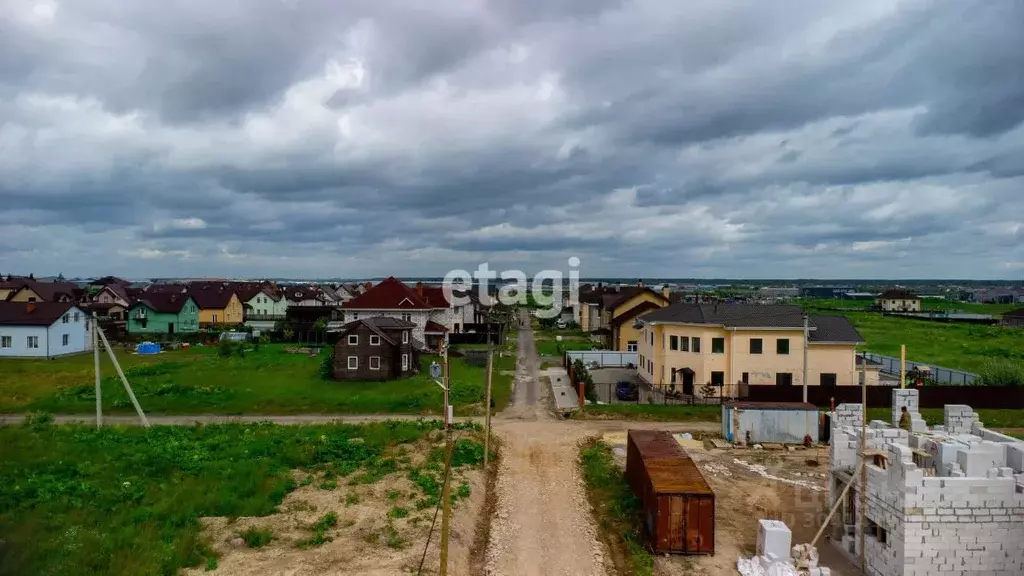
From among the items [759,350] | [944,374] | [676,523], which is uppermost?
[759,350]

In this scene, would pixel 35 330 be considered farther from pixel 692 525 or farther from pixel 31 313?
pixel 692 525

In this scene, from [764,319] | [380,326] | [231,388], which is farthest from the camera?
[380,326]

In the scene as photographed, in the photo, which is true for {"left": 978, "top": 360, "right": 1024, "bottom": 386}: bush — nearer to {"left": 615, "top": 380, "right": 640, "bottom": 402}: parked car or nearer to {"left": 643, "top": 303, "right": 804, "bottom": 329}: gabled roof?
{"left": 643, "top": 303, "right": 804, "bottom": 329}: gabled roof

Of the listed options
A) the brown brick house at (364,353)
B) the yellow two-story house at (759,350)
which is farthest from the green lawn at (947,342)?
the brown brick house at (364,353)

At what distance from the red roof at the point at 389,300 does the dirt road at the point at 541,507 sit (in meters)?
23.2

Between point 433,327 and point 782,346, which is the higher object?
point 782,346

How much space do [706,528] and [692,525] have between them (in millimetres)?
363

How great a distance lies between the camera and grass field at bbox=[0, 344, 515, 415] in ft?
96.1

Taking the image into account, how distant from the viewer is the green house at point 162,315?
63.6m

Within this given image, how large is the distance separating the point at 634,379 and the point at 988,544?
26273 mm

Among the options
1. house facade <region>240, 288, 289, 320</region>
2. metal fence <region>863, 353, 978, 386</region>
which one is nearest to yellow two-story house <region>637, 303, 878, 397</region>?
metal fence <region>863, 353, 978, 386</region>

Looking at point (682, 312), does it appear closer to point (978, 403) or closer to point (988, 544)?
point (978, 403)

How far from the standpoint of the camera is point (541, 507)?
664 inches

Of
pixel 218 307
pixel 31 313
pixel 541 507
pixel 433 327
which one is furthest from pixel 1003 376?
pixel 218 307
